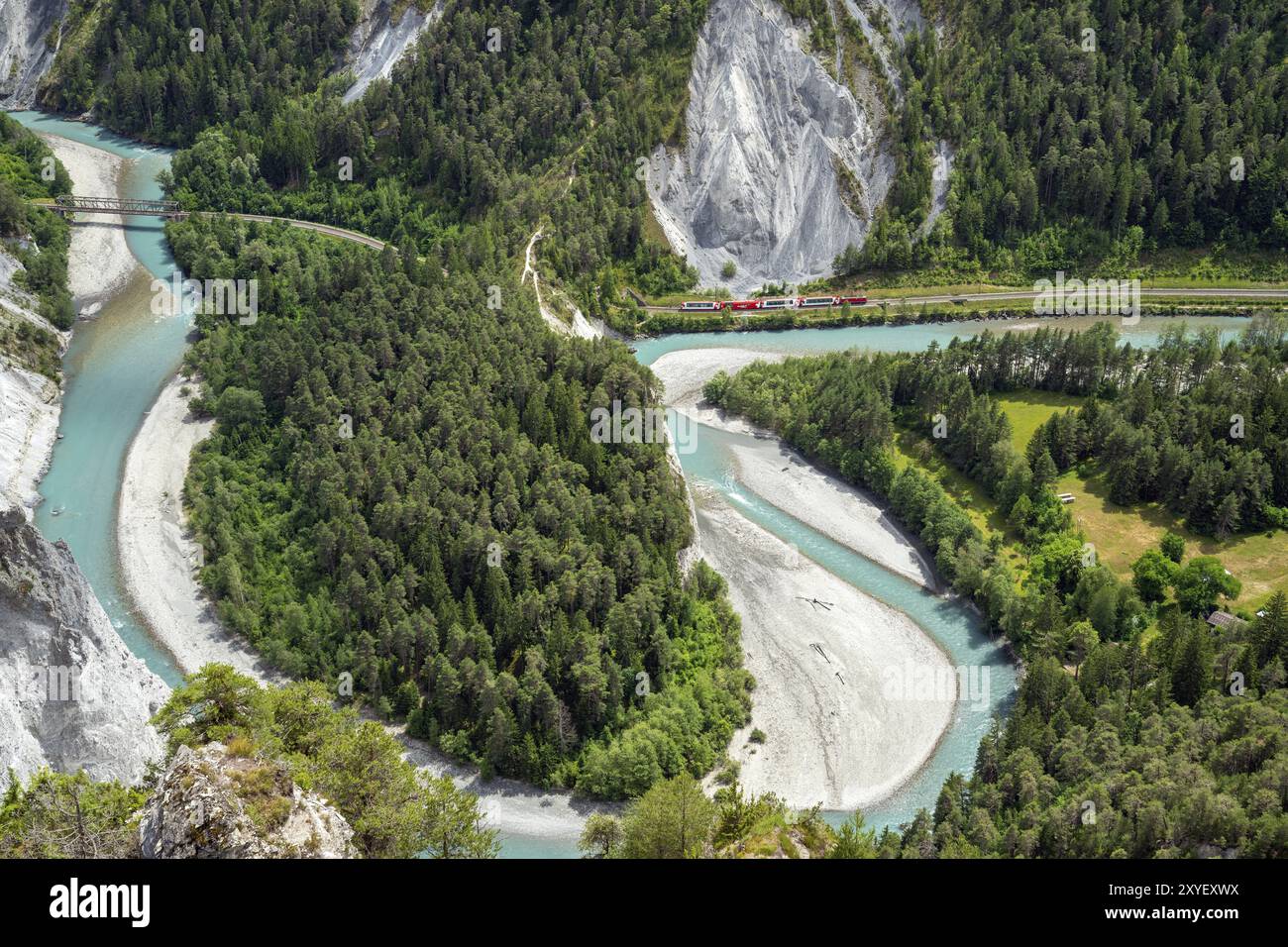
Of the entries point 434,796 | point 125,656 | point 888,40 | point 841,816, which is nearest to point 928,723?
point 841,816

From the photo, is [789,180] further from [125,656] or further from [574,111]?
[125,656]

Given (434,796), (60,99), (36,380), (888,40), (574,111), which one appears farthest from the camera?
(60,99)

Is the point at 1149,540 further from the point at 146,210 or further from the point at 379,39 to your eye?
the point at 379,39

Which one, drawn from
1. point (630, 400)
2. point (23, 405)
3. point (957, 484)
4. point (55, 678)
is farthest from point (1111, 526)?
point (23, 405)

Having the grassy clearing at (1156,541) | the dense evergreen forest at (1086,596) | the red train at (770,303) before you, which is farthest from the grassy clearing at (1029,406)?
the red train at (770,303)

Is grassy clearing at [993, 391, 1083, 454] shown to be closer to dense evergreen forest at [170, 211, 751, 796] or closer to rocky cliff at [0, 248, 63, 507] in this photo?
dense evergreen forest at [170, 211, 751, 796]

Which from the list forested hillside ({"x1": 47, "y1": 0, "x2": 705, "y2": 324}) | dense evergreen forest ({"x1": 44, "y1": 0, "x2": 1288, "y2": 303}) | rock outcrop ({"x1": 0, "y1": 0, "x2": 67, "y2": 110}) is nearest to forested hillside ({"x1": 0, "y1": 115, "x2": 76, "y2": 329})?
forested hillside ({"x1": 47, "y1": 0, "x2": 705, "y2": 324})
